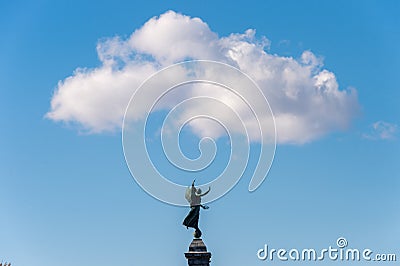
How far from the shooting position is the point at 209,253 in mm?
116625

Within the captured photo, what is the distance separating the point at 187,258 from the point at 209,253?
193 centimetres

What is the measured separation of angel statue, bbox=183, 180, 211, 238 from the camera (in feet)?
387

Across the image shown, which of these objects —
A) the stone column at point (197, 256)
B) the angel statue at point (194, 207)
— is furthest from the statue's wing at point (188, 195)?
the stone column at point (197, 256)

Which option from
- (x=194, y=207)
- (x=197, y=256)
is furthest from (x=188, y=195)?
(x=197, y=256)

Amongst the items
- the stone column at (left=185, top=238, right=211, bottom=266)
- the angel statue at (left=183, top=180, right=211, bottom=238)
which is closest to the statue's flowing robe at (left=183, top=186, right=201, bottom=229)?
the angel statue at (left=183, top=180, right=211, bottom=238)

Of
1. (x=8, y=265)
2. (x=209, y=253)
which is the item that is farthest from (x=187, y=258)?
(x=8, y=265)

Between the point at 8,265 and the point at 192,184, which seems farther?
the point at 8,265

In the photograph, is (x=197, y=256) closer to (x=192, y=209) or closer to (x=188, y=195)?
(x=192, y=209)

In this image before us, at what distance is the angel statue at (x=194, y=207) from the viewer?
117812mm

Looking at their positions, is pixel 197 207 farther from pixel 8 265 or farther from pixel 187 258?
pixel 8 265

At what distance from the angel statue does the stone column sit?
1.49 metres

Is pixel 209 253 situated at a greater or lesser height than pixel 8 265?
lesser

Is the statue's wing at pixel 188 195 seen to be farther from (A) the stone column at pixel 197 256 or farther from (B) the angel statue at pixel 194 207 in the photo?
(A) the stone column at pixel 197 256

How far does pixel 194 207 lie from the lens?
387 ft
